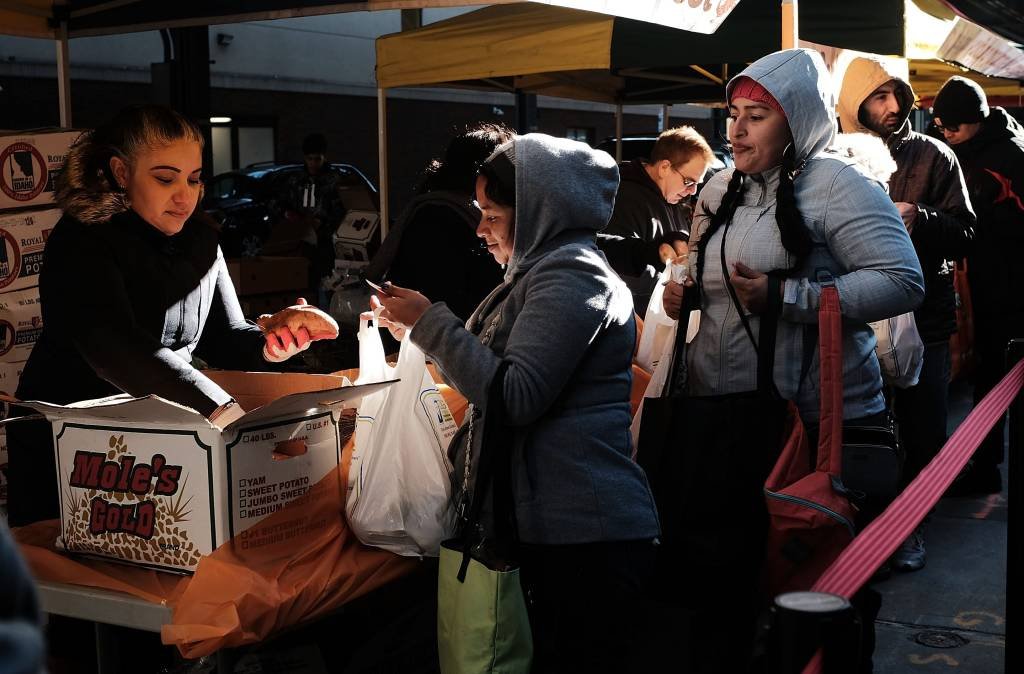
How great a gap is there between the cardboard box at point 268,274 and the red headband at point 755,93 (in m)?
5.73

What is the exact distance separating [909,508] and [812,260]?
0.83 m

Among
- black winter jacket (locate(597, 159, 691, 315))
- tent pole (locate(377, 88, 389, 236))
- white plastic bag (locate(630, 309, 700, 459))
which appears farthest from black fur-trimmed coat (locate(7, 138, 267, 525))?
tent pole (locate(377, 88, 389, 236))

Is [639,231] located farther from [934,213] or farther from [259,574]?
[259,574]

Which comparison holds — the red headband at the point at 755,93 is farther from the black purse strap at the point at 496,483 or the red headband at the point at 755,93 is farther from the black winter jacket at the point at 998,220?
the black winter jacket at the point at 998,220

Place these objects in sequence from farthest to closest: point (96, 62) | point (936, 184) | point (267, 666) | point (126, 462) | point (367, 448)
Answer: point (96, 62) < point (936, 184) < point (267, 666) < point (367, 448) < point (126, 462)

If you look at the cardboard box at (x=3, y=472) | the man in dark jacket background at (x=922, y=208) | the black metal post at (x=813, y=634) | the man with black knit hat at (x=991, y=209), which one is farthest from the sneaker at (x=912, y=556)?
the cardboard box at (x=3, y=472)

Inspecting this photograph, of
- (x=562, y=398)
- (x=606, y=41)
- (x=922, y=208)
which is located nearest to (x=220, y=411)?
(x=562, y=398)

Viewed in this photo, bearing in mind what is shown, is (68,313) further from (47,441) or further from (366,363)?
(366,363)

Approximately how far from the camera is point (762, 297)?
8.66 ft

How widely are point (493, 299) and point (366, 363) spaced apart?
0.46 meters

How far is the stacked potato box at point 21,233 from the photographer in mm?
4023

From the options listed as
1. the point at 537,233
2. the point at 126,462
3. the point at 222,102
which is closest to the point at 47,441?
the point at 126,462

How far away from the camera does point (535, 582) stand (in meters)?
2.26

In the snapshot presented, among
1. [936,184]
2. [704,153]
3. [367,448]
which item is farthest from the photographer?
[704,153]
